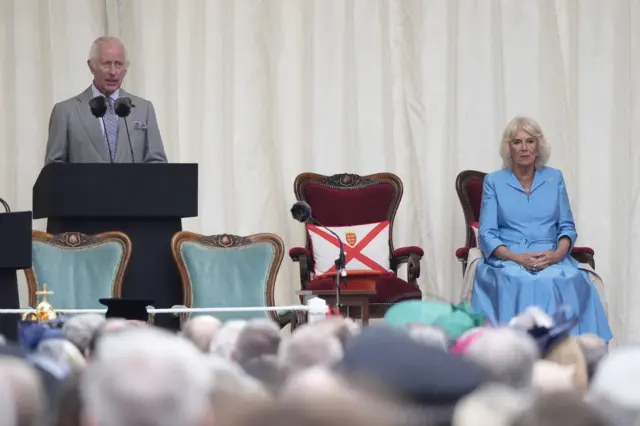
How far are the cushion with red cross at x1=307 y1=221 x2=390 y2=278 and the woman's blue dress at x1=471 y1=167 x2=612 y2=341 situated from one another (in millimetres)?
552

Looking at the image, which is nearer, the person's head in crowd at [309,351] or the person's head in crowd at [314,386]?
the person's head in crowd at [314,386]

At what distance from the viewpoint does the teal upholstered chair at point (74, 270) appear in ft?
13.3

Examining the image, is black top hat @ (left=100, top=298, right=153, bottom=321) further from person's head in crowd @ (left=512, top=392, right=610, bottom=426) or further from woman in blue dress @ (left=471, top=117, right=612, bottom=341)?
woman in blue dress @ (left=471, top=117, right=612, bottom=341)

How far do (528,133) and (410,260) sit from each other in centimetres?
82

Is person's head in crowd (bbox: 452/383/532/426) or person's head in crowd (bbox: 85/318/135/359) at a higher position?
person's head in crowd (bbox: 85/318/135/359)

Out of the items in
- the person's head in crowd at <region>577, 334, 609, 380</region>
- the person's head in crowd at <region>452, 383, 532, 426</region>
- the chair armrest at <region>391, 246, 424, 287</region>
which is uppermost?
the person's head in crowd at <region>452, 383, 532, 426</region>

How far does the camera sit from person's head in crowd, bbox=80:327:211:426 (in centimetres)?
38

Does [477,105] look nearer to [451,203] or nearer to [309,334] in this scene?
[451,203]

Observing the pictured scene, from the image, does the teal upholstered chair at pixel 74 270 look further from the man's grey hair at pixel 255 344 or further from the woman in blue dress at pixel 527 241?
the man's grey hair at pixel 255 344

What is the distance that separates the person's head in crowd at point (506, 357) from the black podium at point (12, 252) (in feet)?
5.11

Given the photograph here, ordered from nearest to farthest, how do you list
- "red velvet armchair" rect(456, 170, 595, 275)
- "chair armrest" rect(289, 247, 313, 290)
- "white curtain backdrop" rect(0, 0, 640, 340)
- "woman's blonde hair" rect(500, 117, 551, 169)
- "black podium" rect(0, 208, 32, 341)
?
"black podium" rect(0, 208, 32, 341) < "woman's blonde hair" rect(500, 117, 551, 169) < "chair armrest" rect(289, 247, 313, 290) < "red velvet armchair" rect(456, 170, 595, 275) < "white curtain backdrop" rect(0, 0, 640, 340)

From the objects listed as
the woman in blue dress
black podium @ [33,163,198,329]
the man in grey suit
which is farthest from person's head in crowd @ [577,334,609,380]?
the woman in blue dress

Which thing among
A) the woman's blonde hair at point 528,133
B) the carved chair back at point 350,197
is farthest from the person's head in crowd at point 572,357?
the carved chair back at point 350,197

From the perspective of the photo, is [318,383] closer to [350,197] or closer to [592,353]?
[592,353]
